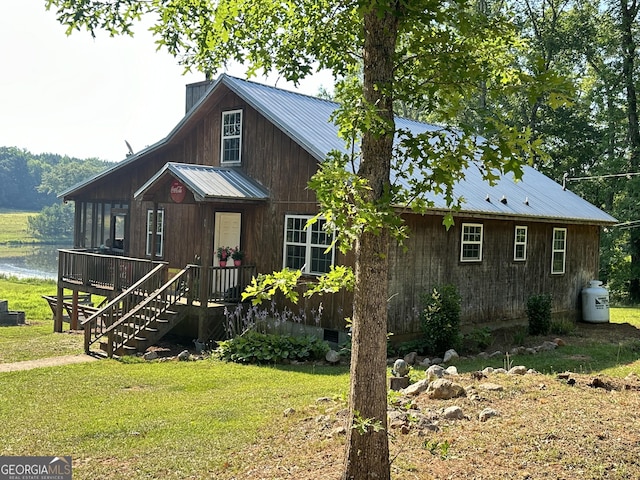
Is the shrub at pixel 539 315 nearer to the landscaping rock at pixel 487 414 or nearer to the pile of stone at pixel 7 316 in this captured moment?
the landscaping rock at pixel 487 414

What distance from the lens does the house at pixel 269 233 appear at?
13477 mm

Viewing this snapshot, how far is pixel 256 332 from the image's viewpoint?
12.7 meters

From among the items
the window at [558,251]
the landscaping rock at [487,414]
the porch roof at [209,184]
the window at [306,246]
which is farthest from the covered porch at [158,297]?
the window at [558,251]

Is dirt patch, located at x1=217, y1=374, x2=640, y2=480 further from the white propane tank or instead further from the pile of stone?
the pile of stone

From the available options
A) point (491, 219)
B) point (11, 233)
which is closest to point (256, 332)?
point (491, 219)

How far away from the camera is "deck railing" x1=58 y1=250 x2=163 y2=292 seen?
15.1 m

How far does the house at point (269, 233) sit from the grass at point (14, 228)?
7600 centimetres

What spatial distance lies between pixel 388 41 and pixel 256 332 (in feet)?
28.4

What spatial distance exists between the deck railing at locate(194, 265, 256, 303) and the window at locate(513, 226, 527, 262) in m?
6.81

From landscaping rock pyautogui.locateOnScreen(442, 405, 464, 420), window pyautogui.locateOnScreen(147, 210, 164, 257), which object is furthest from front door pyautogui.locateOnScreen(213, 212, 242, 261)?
landscaping rock pyautogui.locateOnScreen(442, 405, 464, 420)

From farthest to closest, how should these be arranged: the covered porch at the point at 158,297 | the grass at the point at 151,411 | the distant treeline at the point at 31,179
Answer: the distant treeline at the point at 31,179, the covered porch at the point at 158,297, the grass at the point at 151,411

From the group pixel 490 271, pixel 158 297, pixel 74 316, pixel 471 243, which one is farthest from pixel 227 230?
pixel 490 271

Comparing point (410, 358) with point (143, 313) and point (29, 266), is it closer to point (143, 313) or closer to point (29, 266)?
point (143, 313)

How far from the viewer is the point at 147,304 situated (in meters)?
13.3
